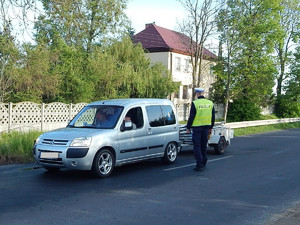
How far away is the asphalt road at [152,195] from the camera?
19.4 ft

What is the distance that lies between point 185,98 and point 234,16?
50.0ft

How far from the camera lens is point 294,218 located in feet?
19.8

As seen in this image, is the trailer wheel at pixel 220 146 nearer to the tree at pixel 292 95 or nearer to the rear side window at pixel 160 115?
the rear side window at pixel 160 115

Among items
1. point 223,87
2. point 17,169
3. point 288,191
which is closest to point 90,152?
point 17,169

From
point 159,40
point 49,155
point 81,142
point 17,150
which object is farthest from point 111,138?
point 159,40

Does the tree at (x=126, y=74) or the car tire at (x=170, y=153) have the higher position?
the tree at (x=126, y=74)

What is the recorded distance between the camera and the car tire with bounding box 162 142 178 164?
1097cm

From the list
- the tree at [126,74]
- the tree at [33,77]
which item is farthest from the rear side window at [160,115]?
the tree at [126,74]

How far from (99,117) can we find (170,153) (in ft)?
8.30

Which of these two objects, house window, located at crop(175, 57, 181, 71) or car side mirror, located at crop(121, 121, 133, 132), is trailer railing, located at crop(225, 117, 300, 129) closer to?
house window, located at crop(175, 57, 181, 71)

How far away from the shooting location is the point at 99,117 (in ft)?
32.0

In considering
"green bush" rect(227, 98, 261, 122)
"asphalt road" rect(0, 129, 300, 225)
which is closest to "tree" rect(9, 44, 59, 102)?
"asphalt road" rect(0, 129, 300, 225)

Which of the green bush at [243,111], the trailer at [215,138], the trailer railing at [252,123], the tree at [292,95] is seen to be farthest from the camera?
the tree at [292,95]

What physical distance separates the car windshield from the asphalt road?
3.92 feet
